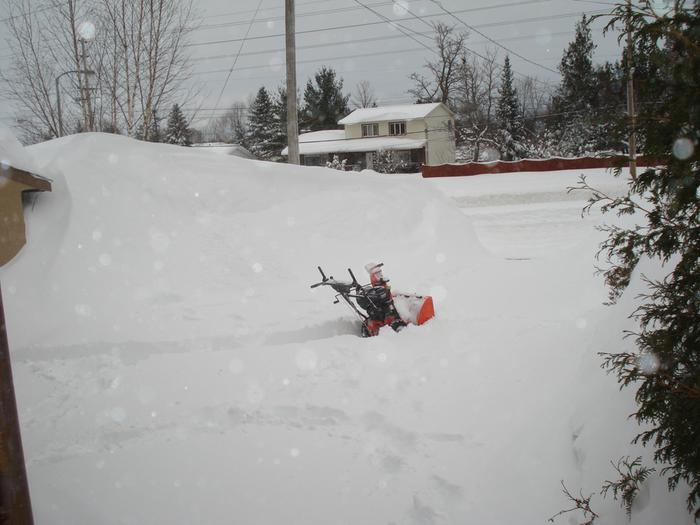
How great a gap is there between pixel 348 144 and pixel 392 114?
475 cm

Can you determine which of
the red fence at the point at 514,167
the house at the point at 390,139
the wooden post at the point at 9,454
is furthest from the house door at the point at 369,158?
the wooden post at the point at 9,454

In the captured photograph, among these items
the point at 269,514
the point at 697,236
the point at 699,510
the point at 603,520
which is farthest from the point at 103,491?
the point at 697,236

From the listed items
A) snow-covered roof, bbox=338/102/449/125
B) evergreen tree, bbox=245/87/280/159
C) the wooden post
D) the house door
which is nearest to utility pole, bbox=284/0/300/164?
the wooden post

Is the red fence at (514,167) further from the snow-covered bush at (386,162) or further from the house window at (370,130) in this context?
the house window at (370,130)

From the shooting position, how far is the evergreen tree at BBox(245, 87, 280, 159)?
4706 cm

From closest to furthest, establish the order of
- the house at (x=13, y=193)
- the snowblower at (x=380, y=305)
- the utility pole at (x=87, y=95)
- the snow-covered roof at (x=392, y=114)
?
the snowblower at (x=380, y=305)
the house at (x=13, y=193)
the utility pole at (x=87, y=95)
the snow-covered roof at (x=392, y=114)

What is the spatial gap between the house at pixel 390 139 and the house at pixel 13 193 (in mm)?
33718

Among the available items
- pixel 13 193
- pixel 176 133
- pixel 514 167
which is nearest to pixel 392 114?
pixel 514 167

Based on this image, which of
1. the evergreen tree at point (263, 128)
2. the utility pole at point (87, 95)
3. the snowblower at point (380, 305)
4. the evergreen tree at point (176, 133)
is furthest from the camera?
the evergreen tree at point (176, 133)

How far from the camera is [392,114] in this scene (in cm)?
4325

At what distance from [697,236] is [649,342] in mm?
A: 650

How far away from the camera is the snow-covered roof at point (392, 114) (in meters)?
42.2

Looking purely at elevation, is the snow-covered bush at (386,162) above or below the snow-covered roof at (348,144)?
below

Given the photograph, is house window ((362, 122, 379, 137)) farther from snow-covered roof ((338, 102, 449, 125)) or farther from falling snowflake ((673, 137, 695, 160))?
falling snowflake ((673, 137, 695, 160))
